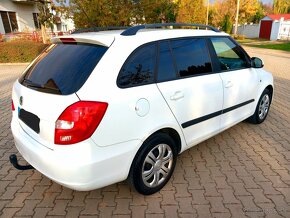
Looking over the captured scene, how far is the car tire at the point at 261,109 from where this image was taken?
172 inches

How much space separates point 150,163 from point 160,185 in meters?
0.36

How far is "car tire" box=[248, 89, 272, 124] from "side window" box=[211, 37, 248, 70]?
36.3 inches

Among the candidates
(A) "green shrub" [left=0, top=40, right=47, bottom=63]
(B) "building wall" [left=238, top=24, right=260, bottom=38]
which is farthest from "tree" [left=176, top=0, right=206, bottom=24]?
(B) "building wall" [left=238, top=24, right=260, bottom=38]

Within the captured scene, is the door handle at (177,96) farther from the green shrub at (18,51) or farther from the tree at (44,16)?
the tree at (44,16)

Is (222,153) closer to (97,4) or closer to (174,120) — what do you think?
(174,120)

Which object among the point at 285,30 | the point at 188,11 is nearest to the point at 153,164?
the point at 188,11

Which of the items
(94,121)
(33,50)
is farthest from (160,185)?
(33,50)

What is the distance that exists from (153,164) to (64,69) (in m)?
1.31

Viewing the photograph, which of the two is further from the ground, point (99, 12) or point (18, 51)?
point (99, 12)

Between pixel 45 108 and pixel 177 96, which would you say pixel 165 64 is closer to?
pixel 177 96

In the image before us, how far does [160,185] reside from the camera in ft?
9.19

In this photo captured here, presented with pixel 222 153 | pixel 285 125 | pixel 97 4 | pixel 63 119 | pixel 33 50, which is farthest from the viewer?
pixel 33 50

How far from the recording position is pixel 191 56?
2.93 metres

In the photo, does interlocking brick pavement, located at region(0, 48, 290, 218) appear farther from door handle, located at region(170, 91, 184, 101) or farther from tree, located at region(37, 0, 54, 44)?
tree, located at region(37, 0, 54, 44)
